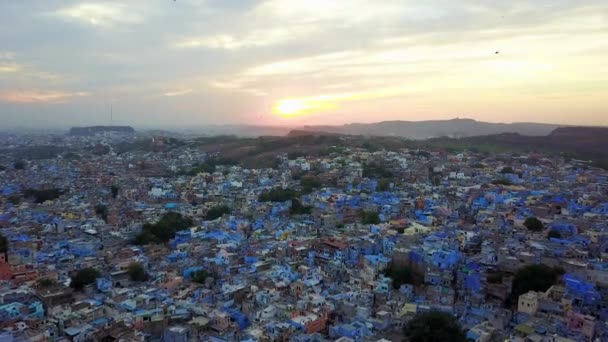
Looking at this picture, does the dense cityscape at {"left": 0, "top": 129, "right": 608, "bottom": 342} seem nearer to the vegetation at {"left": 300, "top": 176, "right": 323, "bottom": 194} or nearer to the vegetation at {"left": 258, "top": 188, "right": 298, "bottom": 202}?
the vegetation at {"left": 258, "top": 188, "right": 298, "bottom": 202}

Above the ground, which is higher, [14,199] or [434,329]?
[434,329]

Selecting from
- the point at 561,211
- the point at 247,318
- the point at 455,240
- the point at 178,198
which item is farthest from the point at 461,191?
the point at 247,318

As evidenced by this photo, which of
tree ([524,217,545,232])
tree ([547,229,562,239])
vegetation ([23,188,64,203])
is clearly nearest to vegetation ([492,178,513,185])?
tree ([524,217,545,232])

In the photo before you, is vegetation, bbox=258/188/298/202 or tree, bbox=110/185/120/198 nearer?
vegetation, bbox=258/188/298/202

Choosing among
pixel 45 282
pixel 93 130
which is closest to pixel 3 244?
pixel 45 282

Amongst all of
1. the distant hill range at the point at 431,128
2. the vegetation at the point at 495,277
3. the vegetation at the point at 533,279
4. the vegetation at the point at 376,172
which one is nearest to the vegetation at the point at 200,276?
the vegetation at the point at 495,277

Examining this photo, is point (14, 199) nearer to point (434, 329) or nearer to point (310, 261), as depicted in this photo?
point (310, 261)
